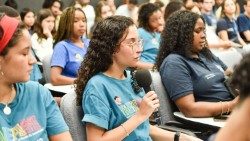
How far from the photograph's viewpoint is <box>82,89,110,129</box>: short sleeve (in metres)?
1.98

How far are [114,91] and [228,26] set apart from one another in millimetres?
4985

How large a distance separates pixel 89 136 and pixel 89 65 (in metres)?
0.35

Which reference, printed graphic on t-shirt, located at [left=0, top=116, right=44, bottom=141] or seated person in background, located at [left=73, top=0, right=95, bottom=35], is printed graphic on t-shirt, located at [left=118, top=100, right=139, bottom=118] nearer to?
printed graphic on t-shirt, located at [left=0, top=116, right=44, bottom=141]

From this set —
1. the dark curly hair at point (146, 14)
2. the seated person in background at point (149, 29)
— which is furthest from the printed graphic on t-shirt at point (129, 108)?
the dark curly hair at point (146, 14)

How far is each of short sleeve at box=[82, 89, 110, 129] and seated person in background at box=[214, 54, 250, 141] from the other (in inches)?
46.7

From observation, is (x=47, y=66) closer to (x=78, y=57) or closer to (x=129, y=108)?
(x=78, y=57)

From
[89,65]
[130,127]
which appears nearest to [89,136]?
[130,127]

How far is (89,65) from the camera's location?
2.15 metres

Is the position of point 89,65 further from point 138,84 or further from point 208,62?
point 208,62

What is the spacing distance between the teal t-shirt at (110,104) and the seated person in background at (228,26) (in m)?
4.50

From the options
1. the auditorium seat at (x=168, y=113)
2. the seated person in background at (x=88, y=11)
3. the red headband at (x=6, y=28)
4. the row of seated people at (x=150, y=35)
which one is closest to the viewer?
the red headband at (x=6, y=28)

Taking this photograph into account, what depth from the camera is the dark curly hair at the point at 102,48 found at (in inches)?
83.4

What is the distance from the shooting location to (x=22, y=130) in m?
1.68

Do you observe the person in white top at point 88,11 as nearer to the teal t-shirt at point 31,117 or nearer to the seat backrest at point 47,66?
the seat backrest at point 47,66
